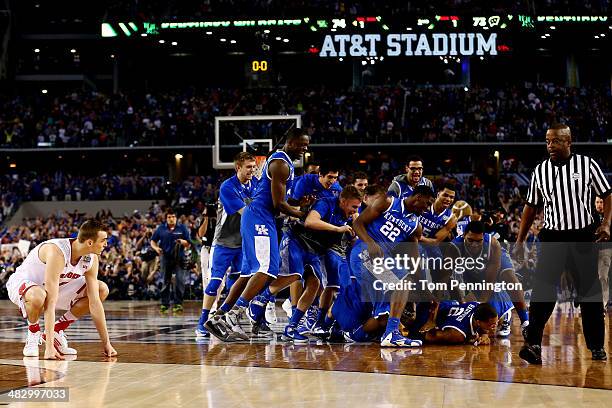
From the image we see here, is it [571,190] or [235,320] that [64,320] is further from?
[571,190]

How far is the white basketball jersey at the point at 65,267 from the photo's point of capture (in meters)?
7.11

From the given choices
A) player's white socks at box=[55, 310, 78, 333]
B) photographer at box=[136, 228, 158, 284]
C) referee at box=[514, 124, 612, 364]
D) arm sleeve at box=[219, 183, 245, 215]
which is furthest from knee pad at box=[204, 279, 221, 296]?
photographer at box=[136, 228, 158, 284]

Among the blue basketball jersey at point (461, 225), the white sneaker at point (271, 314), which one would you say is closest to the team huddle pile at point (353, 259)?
the blue basketball jersey at point (461, 225)

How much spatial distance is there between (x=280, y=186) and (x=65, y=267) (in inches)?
84.4

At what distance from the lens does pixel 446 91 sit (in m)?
35.4

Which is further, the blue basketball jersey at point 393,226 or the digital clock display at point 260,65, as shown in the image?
the digital clock display at point 260,65

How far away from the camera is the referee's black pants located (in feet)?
22.1

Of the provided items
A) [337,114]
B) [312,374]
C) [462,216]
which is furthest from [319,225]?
[337,114]

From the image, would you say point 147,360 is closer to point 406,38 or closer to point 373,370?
point 373,370

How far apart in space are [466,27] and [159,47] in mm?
13071

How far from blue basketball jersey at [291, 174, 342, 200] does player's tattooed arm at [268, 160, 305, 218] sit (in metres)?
0.70

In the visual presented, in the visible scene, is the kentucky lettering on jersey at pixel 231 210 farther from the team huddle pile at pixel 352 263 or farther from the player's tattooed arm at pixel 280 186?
the player's tattooed arm at pixel 280 186

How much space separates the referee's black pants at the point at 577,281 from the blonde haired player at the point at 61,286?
336 centimetres

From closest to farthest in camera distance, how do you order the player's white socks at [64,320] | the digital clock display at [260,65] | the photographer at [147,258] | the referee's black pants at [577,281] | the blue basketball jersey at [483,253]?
the referee's black pants at [577,281] < the player's white socks at [64,320] < the blue basketball jersey at [483,253] < the photographer at [147,258] < the digital clock display at [260,65]
